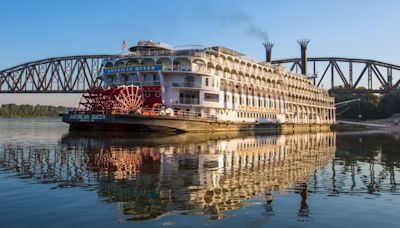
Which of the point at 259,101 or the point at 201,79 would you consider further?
the point at 259,101

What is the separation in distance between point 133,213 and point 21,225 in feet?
7.89

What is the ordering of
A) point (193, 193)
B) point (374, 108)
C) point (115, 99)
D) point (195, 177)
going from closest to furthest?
point (193, 193)
point (195, 177)
point (115, 99)
point (374, 108)

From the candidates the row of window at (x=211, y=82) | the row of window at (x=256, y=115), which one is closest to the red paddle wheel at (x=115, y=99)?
the row of window at (x=211, y=82)

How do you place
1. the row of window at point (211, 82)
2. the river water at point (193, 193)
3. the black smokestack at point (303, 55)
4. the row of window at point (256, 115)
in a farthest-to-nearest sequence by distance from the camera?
the black smokestack at point (303, 55) → the row of window at point (256, 115) → the row of window at point (211, 82) → the river water at point (193, 193)

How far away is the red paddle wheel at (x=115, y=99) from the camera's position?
43.6 m

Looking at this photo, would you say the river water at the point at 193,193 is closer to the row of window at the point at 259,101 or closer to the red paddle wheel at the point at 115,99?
the red paddle wheel at the point at 115,99

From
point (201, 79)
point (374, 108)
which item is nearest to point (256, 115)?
point (201, 79)

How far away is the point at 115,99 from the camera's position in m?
45.2

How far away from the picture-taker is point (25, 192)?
1180cm

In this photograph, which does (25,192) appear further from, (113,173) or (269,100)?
(269,100)

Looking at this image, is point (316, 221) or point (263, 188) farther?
point (263, 188)

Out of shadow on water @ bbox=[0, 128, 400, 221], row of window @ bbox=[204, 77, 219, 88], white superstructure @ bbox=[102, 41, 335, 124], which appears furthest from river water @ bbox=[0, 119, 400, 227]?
row of window @ bbox=[204, 77, 219, 88]

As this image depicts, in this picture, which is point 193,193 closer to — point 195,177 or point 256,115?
point 195,177

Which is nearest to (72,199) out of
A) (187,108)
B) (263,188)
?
(263,188)
